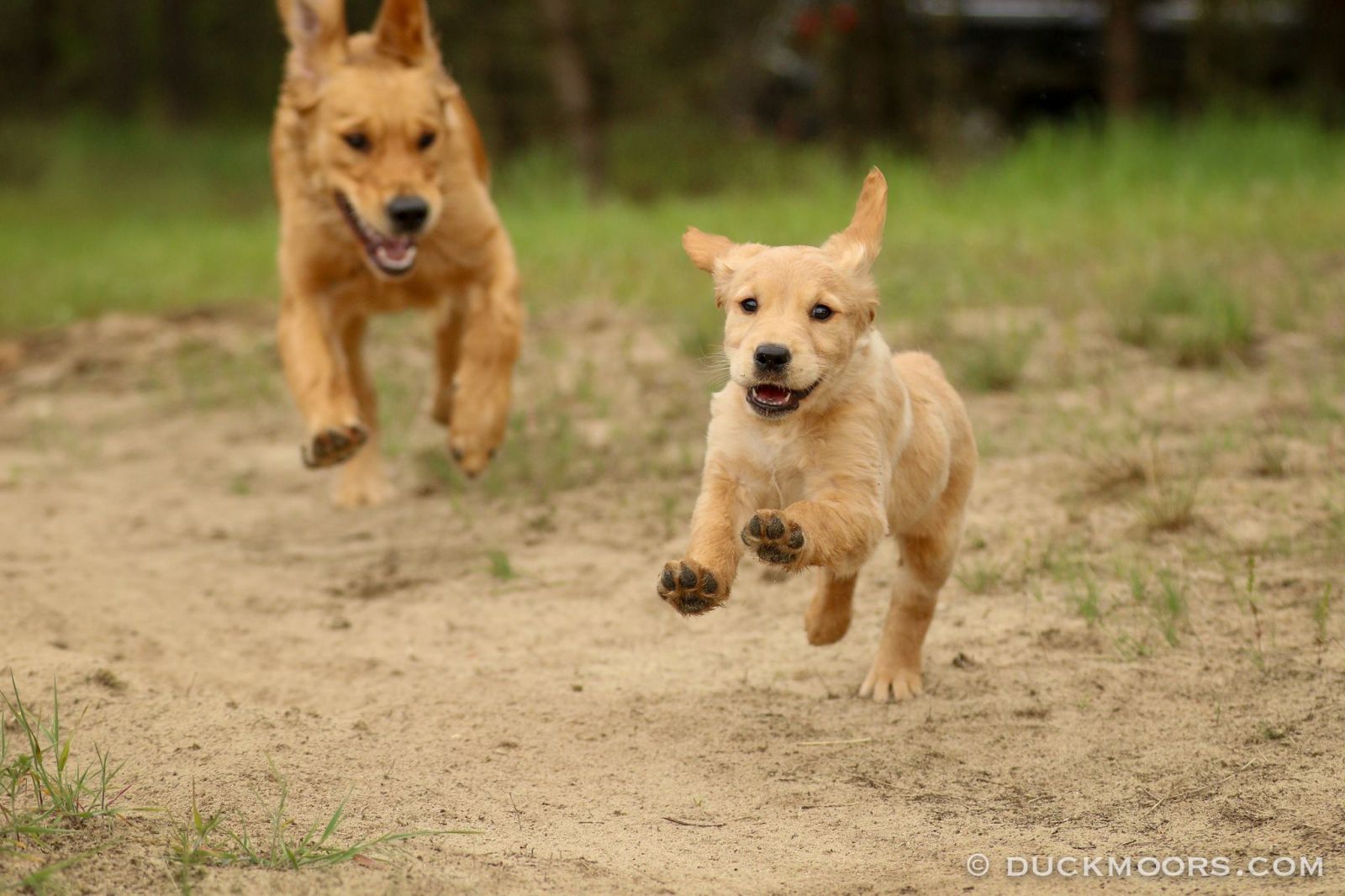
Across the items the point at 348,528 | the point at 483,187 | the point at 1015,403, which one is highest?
the point at 483,187

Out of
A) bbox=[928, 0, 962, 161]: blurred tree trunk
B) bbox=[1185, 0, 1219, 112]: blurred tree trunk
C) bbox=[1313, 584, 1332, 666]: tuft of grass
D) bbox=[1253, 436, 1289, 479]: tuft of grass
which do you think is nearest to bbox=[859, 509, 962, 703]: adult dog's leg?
bbox=[1313, 584, 1332, 666]: tuft of grass

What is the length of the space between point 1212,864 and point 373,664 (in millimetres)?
2333

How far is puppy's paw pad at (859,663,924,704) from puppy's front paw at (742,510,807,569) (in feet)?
3.11

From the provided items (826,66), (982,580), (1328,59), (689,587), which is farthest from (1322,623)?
(1328,59)

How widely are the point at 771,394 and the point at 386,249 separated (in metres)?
2.60

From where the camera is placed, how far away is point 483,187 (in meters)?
6.18

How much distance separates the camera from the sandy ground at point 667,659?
3.24 meters

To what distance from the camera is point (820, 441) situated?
3.61 m

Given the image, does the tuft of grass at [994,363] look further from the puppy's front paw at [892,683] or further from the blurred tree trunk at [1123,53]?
the blurred tree trunk at [1123,53]

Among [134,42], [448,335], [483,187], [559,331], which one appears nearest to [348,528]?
[448,335]

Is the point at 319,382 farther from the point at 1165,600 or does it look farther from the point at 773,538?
the point at 1165,600

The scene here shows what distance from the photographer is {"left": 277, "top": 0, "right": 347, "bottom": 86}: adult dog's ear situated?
231 inches

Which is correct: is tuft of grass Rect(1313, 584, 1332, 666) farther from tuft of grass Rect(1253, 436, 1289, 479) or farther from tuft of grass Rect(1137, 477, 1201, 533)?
tuft of grass Rect(1253, 436, 1289, 479)

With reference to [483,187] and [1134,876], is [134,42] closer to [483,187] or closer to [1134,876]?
[483,187]
